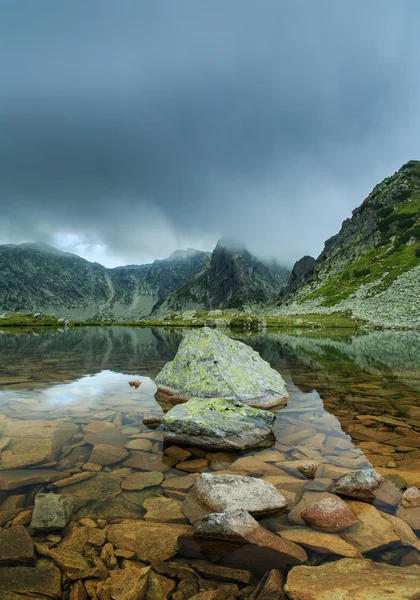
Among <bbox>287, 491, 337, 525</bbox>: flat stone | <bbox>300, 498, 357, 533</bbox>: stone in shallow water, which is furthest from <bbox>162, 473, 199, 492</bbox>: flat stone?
<bbox>300, 498, 357, 533</bbox>: stone in shallow water

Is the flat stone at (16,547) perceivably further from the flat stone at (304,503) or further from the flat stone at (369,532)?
the flat stone at (369,532)

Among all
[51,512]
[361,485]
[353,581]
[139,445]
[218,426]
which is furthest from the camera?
[218,426]

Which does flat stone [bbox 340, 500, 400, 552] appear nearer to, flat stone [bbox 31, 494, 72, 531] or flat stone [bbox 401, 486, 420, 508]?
flat stone [bbox 401, 486, 420, 508]

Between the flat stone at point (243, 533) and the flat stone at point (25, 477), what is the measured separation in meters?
4.09

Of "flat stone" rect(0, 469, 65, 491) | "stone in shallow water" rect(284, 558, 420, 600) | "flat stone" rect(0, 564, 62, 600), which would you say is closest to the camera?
"stone in shallow water" rect(284, 558, 420, 600)

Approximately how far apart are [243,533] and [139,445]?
17.1 feet

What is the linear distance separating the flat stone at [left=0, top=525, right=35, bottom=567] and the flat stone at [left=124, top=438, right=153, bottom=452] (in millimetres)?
4162

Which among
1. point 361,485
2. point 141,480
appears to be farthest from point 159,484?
point 361,485

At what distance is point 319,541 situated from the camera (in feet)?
18.4

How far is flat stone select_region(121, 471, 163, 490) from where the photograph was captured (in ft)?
24.6

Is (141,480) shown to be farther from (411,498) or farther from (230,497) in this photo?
(411,498)

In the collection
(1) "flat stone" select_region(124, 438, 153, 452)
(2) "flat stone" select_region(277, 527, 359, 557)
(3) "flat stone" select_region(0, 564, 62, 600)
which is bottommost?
(1) "flat stone" select_region(124, 438, 153, 452)

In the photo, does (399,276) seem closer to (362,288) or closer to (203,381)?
(362,288)

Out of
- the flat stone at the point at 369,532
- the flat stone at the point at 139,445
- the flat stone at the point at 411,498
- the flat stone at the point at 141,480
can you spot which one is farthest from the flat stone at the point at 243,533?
the flat stone at the point at 139,445
